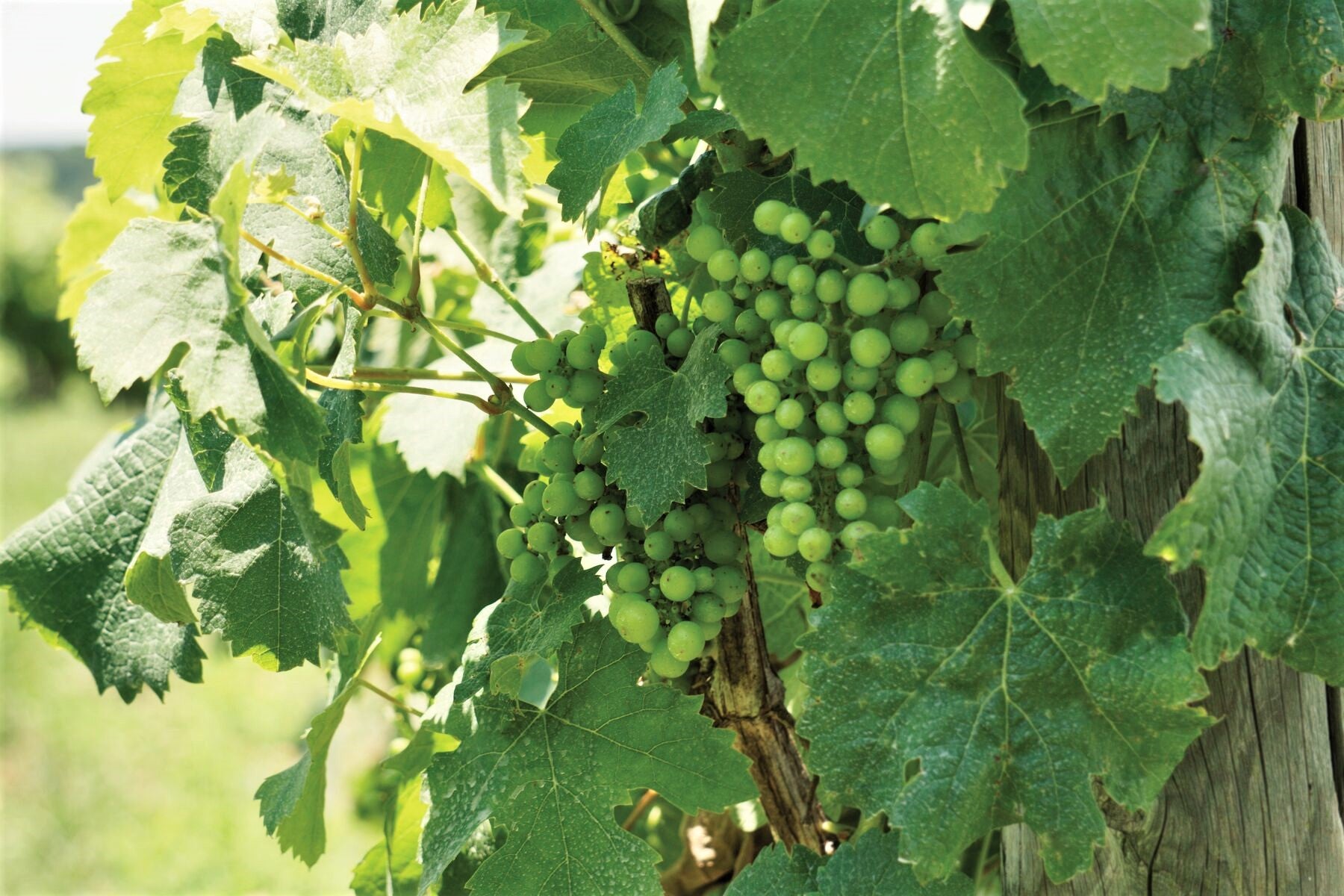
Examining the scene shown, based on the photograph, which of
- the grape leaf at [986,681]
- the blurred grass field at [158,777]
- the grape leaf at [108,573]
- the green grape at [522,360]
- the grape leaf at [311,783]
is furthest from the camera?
the blurred grass field at [158,777]

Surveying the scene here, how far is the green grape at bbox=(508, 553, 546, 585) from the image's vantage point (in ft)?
3.86

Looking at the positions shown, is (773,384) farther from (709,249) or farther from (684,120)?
(684,120)

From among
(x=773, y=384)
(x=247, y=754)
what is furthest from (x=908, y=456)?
(x=247, y=754)

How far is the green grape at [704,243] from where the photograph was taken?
3.40 feet

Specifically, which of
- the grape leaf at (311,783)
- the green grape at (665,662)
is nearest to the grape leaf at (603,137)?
the green grape at (665,662)

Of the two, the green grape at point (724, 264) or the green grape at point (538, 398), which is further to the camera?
the green grape at point (538, 398)

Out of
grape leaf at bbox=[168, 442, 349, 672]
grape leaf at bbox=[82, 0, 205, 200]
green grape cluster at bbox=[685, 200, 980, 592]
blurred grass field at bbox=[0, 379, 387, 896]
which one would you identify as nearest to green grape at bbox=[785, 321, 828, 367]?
green grape cluster at bbox=[685, 200, 980, 592]

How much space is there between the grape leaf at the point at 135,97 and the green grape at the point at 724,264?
0.73 m

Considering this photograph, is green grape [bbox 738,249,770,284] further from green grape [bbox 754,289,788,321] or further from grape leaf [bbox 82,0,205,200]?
grape leaf [bbox 82,0,205,200]

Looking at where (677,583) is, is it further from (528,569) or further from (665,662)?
(528,569)

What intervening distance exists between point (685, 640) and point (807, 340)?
0.99ft

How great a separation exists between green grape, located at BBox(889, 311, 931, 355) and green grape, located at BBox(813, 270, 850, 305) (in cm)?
6

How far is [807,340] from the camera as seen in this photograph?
942 mm

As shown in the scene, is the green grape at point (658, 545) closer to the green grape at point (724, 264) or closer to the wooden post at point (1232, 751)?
the green grape at point (724, 264)
